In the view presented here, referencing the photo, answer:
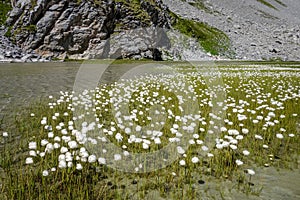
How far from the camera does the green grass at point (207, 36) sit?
257ft

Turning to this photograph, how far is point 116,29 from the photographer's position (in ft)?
190

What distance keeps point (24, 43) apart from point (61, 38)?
7.11 metres

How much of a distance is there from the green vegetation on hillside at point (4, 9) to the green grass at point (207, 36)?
4667 centimetres

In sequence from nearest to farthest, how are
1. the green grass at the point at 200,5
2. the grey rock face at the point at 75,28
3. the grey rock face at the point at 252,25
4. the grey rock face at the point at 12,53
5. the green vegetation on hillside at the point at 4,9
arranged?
the grey rock face at the point at 12,53 < the grey rock face at the point at 75,28 < the green vegetation on hillside at the point at 4,9 < the grey rock face at the point at 252,25 < the green grass at the point at 200,5

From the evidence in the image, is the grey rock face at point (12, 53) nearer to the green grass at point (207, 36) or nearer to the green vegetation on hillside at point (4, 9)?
the green vegetation on hillside at point (4, 9)

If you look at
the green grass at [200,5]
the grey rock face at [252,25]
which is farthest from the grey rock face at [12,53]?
the green grass at [200,5]

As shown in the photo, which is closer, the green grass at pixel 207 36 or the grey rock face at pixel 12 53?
the grey rock face at pixel 12 53

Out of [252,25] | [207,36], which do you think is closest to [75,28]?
[207,36]

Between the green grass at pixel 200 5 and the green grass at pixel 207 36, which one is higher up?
the green grass at pixel 200 5

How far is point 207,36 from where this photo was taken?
3356 inches

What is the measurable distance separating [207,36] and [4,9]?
6003 cm

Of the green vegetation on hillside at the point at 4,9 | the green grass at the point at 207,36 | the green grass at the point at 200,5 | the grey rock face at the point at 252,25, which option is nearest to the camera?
the green vegetation on hillside at the point at 4,9

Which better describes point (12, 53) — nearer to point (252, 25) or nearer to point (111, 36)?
point (111, 36)

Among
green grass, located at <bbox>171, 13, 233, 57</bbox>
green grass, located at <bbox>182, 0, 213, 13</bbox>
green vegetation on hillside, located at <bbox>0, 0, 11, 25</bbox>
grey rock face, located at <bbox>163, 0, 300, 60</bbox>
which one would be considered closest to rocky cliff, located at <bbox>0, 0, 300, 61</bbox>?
green grass, located at <bbox>171, 13, 233, 57</bbox>
